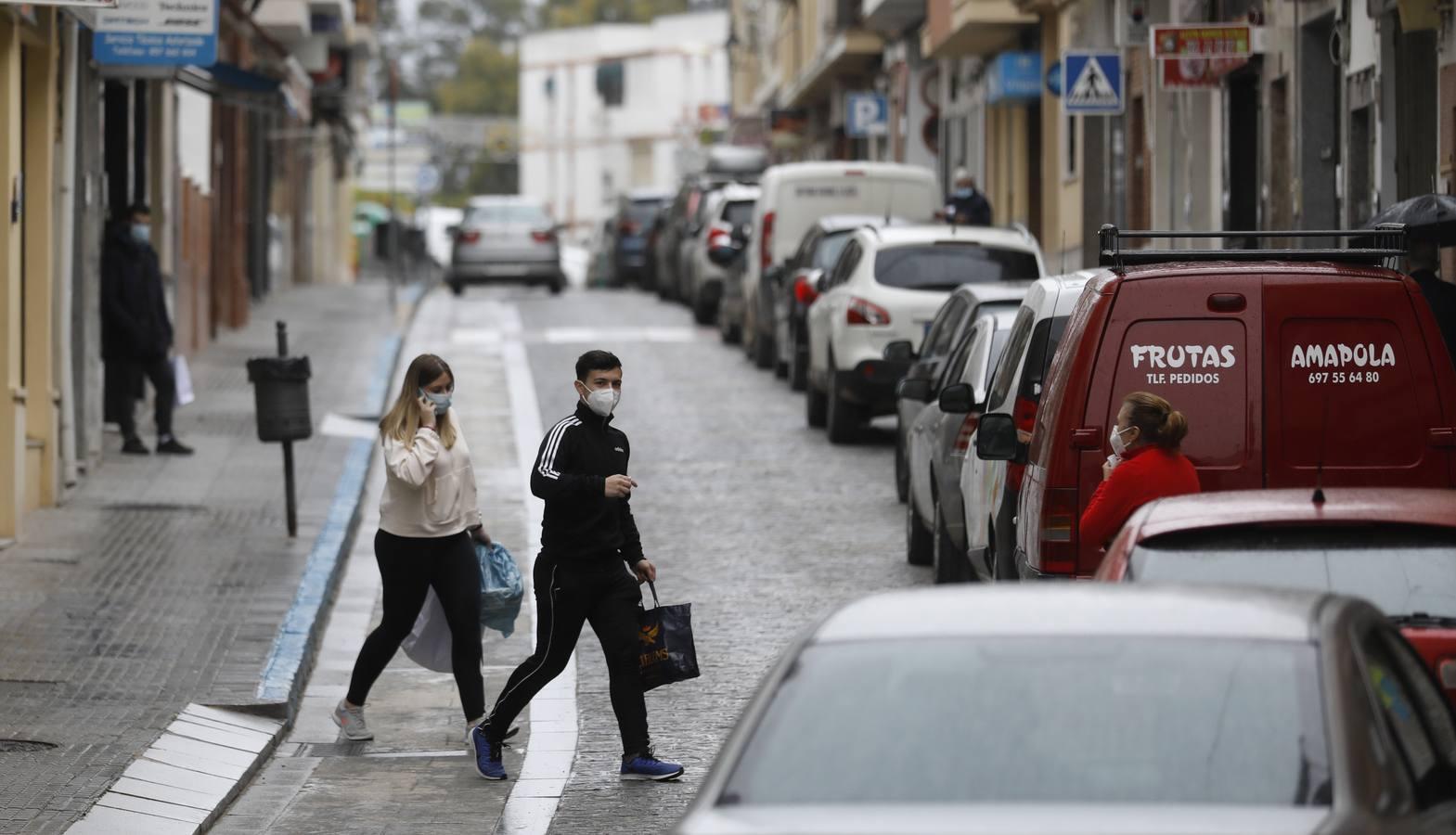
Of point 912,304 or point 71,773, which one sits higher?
point 912,304

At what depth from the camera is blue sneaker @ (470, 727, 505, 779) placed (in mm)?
9602

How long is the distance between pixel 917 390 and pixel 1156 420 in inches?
226

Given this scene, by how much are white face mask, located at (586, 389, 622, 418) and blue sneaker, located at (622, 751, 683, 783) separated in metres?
1.23

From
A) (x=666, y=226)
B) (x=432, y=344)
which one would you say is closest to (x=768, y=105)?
(x=666, y=226)

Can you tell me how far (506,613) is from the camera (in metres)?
10.5

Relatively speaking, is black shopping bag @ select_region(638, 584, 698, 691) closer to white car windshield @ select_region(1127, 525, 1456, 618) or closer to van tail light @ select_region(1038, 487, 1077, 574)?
van tail light @ select_region(1038, 487, 1077, 574)

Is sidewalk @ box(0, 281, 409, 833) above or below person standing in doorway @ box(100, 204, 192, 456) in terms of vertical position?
below

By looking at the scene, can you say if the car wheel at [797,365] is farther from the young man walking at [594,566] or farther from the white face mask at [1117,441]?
the white face mask at [1117,441]

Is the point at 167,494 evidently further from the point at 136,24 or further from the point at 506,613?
the point at 506,613

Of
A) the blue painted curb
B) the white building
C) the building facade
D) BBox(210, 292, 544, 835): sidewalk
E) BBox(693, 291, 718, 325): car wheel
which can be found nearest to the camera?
BBox(210, 292, 544, 835): sidewalk

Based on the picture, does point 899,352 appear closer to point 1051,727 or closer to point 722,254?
point 1051,727

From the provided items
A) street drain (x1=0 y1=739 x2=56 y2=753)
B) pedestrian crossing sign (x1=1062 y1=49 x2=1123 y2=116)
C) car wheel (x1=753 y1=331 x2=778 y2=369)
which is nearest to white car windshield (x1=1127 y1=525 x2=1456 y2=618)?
street drain (x1=0 y1=739 x2=56 y2=753)

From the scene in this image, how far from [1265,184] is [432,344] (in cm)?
1134

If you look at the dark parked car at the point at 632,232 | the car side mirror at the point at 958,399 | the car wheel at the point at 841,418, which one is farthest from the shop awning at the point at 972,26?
the car side mirror at the point at 958,399
